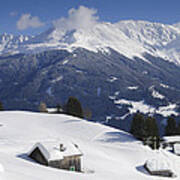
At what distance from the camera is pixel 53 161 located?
113 feet

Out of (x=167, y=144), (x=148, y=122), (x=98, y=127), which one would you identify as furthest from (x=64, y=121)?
(x=167, y=144)

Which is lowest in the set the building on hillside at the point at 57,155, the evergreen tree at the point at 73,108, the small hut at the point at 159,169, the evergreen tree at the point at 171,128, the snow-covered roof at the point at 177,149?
the small hut at the point at 159,169

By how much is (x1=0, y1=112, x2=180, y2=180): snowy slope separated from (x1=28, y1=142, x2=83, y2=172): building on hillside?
148 cm

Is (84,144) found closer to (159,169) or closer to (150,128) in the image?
(159,169)

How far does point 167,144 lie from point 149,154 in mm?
16344

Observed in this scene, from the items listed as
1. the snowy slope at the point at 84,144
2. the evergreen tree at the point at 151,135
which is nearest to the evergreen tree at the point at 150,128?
the evergreen tree at the point at 151,135

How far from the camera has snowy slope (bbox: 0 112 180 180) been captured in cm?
3569

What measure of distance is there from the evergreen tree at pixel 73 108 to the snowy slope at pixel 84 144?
12.3 meters

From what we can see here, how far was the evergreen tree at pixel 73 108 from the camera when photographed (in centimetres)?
9074

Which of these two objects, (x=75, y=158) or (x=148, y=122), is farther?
(x=148, y=122)

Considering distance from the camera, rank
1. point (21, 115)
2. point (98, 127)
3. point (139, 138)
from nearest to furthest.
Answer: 1. point (139, 138)
2. point (98, 127)
3. point (21, 115)

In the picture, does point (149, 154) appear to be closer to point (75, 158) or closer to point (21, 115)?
point (75, 158)

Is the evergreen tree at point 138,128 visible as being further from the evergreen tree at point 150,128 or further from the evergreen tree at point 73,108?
the evergreen tree at point 73,108

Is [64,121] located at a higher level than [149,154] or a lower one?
higher
